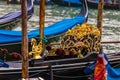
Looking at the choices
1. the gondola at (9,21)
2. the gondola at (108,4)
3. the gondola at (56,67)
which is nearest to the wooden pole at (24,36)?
the gondola at (56,67)

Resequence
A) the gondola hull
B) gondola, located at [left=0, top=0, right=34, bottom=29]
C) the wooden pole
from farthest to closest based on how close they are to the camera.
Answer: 1. gondola, located at [left=0, top=0, right=34, bottom=29]
2. the gondola hull
3. the wooden pole

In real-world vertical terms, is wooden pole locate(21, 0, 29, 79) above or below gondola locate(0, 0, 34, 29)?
above

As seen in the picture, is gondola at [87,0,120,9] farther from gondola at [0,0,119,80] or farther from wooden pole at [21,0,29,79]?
wooden pole at [21,0,29,79]

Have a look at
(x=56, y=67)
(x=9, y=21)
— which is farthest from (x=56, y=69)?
(x=9, y=21)

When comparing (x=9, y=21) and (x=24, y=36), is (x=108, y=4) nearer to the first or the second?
(x=9, y=21)

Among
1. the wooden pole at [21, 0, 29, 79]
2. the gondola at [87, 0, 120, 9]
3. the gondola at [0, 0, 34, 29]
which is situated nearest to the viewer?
the wooden pole at [21, 0, 29, 79]

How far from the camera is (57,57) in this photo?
6.11m

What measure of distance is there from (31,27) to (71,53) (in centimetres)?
854

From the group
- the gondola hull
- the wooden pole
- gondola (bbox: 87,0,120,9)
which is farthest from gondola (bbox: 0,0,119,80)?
gondola (bbox: 87,0,120,9)

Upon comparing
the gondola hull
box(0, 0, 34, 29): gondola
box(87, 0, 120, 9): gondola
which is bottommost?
box(87, 0, 120, 9): gondola

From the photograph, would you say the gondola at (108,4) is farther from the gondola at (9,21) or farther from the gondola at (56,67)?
the gondola at (56,67)

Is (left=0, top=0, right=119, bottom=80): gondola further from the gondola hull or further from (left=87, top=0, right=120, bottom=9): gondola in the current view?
(left=87, top=0, right=120, bottom=9): gondola

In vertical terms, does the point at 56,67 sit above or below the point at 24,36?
below

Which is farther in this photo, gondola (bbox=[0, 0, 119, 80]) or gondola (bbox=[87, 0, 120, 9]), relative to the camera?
gondola (bbox=[87, 0, 120, 9])
